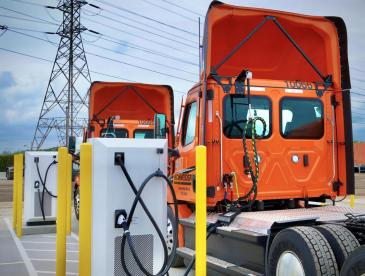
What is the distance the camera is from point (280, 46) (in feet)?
21.8

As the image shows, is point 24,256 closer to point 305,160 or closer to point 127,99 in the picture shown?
point 305,160

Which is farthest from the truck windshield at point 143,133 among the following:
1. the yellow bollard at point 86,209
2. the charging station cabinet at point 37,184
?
the yellow bollard at point 86,209

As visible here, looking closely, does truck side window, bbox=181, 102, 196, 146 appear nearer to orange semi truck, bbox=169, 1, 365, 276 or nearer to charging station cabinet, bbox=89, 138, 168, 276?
orange semi truck, bbox=169, 1, 365, 276

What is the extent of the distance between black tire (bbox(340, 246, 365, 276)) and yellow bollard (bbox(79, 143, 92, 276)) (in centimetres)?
217

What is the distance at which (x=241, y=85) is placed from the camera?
6000 mm

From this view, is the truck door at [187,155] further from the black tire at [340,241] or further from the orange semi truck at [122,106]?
the orange semi truck at [122,106]

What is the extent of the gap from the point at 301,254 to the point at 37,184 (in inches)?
286

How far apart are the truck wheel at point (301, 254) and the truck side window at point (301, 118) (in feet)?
7.19

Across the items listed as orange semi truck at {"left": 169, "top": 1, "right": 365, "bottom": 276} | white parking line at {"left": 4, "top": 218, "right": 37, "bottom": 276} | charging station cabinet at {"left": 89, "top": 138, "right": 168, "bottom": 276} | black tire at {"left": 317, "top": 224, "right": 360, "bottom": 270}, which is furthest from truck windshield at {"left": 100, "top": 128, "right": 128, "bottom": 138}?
black tire at {"left": 317, "top": 224, "right": 360, "bottom": 270}

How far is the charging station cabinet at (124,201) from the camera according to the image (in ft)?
13.2

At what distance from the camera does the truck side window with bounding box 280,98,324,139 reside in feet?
20.1

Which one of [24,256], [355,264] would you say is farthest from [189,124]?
[24,256]

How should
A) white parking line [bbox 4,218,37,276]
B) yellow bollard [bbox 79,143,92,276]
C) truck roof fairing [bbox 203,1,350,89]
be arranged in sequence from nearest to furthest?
yellow bollard [bbox 79,143,92,276]
truck roof fairing [bbox 203,1,350,89]
white parking line [bbox 4,218,37,276]

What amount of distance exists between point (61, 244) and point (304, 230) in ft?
9.04
